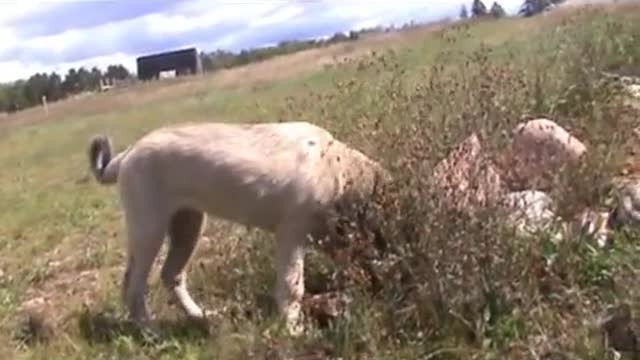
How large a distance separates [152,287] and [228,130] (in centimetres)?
153

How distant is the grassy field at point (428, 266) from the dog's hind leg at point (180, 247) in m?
0.14

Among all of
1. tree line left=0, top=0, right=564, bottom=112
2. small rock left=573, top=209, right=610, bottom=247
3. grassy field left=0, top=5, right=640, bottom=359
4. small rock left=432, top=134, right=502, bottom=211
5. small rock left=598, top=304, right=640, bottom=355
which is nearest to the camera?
small rock left=598, top=304, right=640, bottom=355

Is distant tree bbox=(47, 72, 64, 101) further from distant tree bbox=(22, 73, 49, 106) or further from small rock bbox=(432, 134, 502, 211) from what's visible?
small rock bbox=(432, 134, 502, 211)

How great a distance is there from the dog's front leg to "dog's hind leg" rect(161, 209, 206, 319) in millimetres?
931

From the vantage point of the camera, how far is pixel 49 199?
16.0m

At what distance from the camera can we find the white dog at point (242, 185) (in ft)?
22.5

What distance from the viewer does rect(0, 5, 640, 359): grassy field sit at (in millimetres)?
6086

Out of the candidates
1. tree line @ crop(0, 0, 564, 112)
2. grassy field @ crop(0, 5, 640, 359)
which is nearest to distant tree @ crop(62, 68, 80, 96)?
tree line @ crop(0, 0, 564, 112)

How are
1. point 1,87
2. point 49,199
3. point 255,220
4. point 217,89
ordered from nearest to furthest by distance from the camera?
point 255,220 → point 49,199 → point 217,89 → point 1,87

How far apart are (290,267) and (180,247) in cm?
127

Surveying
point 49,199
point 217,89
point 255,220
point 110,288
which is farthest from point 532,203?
point 217,89

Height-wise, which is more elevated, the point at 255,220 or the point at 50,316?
the point at 255,220

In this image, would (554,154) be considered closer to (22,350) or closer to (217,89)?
(22,350)

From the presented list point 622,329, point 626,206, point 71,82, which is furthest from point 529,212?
point 71,82
